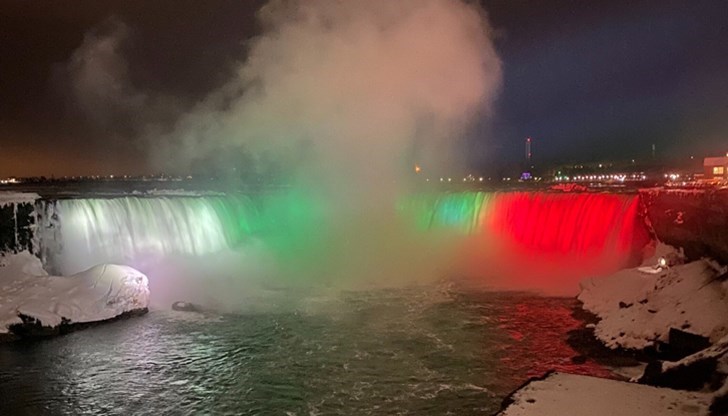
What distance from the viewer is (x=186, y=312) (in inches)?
547

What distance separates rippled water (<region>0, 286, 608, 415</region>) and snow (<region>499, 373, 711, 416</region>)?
1031 millimetres

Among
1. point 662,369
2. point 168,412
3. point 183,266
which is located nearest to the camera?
point 662,369

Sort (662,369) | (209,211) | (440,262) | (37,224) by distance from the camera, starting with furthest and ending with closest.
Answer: (209,211)
(440,262)
(37,224)
(662,369)

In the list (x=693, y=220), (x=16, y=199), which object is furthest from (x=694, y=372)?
(x=16, y=199)

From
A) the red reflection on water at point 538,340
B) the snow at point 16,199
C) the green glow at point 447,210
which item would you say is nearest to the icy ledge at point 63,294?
the snow at point 16,199

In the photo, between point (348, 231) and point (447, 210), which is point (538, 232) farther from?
point (348, 231)

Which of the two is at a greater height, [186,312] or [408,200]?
[408,200]

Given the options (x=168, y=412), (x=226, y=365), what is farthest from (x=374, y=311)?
(x=168, y=412)

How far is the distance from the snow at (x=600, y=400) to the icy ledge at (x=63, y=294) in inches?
402

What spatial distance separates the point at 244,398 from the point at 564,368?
5442mm

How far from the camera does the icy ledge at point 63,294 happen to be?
40.4 feet

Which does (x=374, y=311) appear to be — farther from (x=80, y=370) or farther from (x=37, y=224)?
(x=37, y=224)

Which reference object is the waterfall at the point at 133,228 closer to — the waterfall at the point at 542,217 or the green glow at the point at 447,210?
the green glow at the point at 447,210

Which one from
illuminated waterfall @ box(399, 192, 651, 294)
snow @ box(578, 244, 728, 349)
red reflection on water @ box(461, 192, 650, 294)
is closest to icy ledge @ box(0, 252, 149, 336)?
red reflection on water @ box(461, 192, 650, 294)
